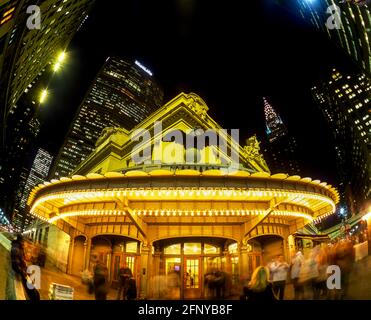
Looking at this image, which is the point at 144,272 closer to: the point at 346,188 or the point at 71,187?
the point at 71,187

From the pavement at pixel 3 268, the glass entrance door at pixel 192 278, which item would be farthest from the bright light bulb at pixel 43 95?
the pavement at pixel 3 268

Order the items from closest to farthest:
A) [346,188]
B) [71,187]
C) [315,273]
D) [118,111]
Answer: [315,273], [71,187], [346,188], [118,111]

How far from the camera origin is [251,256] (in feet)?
54.1

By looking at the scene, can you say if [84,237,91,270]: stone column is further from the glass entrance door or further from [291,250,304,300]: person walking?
[291,250,304,300]: person walking

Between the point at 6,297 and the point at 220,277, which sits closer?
the point at 6,297

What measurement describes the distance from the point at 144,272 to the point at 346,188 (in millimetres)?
98132

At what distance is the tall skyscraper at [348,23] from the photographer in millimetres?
30237

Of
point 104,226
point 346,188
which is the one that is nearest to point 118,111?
point 346,188

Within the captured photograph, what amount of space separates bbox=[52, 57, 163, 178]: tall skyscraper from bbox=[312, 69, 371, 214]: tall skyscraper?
79.9m

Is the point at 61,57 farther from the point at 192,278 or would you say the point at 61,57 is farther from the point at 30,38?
the point at 192,278

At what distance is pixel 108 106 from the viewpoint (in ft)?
438

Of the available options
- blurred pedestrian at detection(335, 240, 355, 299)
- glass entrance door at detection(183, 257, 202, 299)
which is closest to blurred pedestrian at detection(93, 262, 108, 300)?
glass entrance door at detection(183, 257, 202, 299)

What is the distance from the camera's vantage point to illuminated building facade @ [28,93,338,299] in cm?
1047

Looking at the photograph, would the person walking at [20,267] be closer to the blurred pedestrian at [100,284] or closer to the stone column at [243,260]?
the blurred pedestrian at [100,284]
